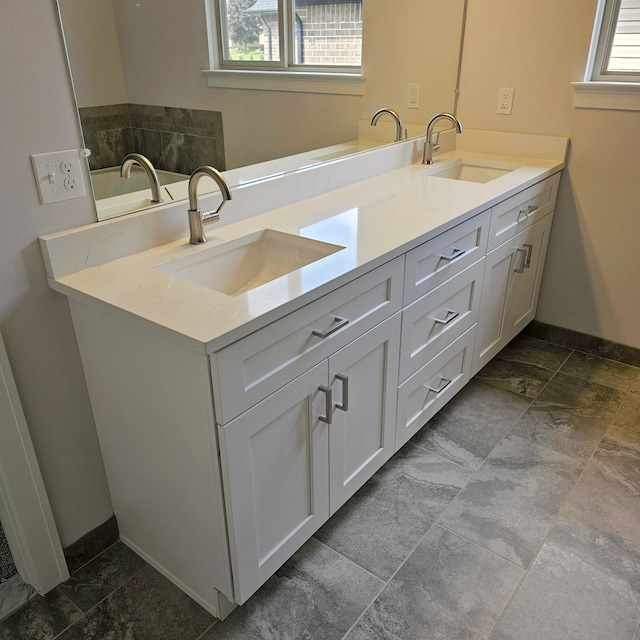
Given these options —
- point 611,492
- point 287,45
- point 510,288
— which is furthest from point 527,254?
point 287,45

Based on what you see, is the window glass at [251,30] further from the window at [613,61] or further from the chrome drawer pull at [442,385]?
the window at [613,61]

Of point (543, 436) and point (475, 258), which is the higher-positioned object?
point (475, 258)

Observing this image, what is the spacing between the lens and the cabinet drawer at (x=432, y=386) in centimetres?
195

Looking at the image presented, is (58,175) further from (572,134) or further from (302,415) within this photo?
(572,134)

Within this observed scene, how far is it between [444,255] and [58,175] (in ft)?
3.83

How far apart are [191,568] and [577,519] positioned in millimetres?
1206

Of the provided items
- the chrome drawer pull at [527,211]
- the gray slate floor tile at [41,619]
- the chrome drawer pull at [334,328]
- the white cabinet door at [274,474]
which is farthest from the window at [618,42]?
the gray slate floor tile at [41,619]

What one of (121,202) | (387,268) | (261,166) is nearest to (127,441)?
Answer: (121,202)

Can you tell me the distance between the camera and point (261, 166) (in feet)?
6.17

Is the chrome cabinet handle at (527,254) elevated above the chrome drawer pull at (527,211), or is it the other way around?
the chrome drawer pull at (527,211)

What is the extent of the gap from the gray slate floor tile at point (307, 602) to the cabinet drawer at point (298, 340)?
2.15 feet

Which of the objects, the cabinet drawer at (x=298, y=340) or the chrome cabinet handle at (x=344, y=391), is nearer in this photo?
the cabinet drawer at (x=298, y=340)

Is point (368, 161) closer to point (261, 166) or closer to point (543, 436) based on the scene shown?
point (261, 166)

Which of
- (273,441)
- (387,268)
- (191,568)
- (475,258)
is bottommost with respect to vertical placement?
(191,568)
